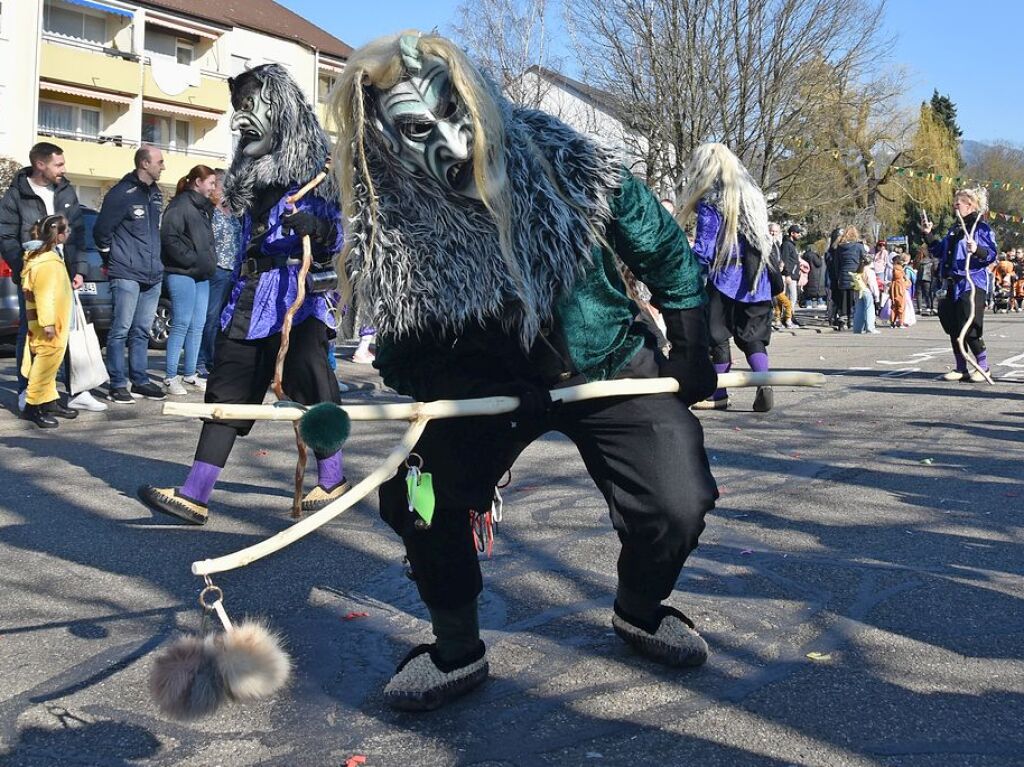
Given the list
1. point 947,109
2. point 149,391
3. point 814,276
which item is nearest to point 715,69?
point 814,276

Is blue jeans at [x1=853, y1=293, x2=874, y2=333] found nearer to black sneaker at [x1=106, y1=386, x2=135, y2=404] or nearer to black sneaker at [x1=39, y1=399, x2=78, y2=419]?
black sneaker at [x1=106, y1=386, x2=135, y2=404]

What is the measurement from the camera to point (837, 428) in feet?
28.6

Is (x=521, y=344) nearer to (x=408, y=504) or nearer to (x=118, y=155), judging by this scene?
(x=408, y=504)

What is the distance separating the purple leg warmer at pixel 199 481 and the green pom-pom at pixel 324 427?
2.80 meters

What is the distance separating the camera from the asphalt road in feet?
9.93

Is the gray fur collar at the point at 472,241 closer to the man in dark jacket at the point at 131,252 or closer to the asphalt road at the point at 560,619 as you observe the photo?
the asphalt road at the point at 560,619

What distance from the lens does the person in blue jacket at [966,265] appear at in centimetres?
1132

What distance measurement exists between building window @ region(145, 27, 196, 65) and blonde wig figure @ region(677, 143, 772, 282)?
42.9 metres

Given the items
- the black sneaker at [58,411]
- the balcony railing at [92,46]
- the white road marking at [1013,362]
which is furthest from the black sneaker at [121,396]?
the balcony railing at [92,46]

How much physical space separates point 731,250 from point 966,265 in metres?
3.94

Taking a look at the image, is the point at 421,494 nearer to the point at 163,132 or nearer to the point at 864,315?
the point at 864,315

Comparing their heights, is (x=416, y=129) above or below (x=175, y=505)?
above

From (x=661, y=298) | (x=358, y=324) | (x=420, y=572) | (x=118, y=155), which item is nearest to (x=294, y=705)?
(x=420, y=572)

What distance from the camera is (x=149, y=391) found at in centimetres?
1004
